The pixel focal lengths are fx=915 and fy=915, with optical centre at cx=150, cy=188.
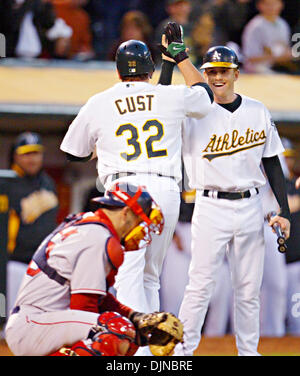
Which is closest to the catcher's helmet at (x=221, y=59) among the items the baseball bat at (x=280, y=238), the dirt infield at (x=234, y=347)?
the baseball bat at (x=280, y=238)

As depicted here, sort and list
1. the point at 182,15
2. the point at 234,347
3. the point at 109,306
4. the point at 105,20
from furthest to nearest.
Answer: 1. the point at 105,20
2. the point at 182,15
3. the point at 234,347
4. the point at 109,306

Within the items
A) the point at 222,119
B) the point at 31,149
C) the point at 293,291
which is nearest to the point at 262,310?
the point at 293,291

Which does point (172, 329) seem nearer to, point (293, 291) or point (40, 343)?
point (40, 343)

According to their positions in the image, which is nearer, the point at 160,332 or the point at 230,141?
the point at 160,332

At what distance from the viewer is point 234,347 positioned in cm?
743

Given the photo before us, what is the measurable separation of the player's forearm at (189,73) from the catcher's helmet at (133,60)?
A: 23cm

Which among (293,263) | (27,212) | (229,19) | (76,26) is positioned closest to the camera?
(27,212)

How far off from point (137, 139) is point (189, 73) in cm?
60

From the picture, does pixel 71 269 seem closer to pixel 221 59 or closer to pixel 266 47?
pixel 221 59

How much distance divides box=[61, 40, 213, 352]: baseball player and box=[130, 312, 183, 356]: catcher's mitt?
2.48ft

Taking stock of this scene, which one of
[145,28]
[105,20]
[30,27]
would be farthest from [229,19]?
[30,27]

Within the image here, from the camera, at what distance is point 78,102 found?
964cm

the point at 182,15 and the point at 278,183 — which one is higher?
the point at 182,15
